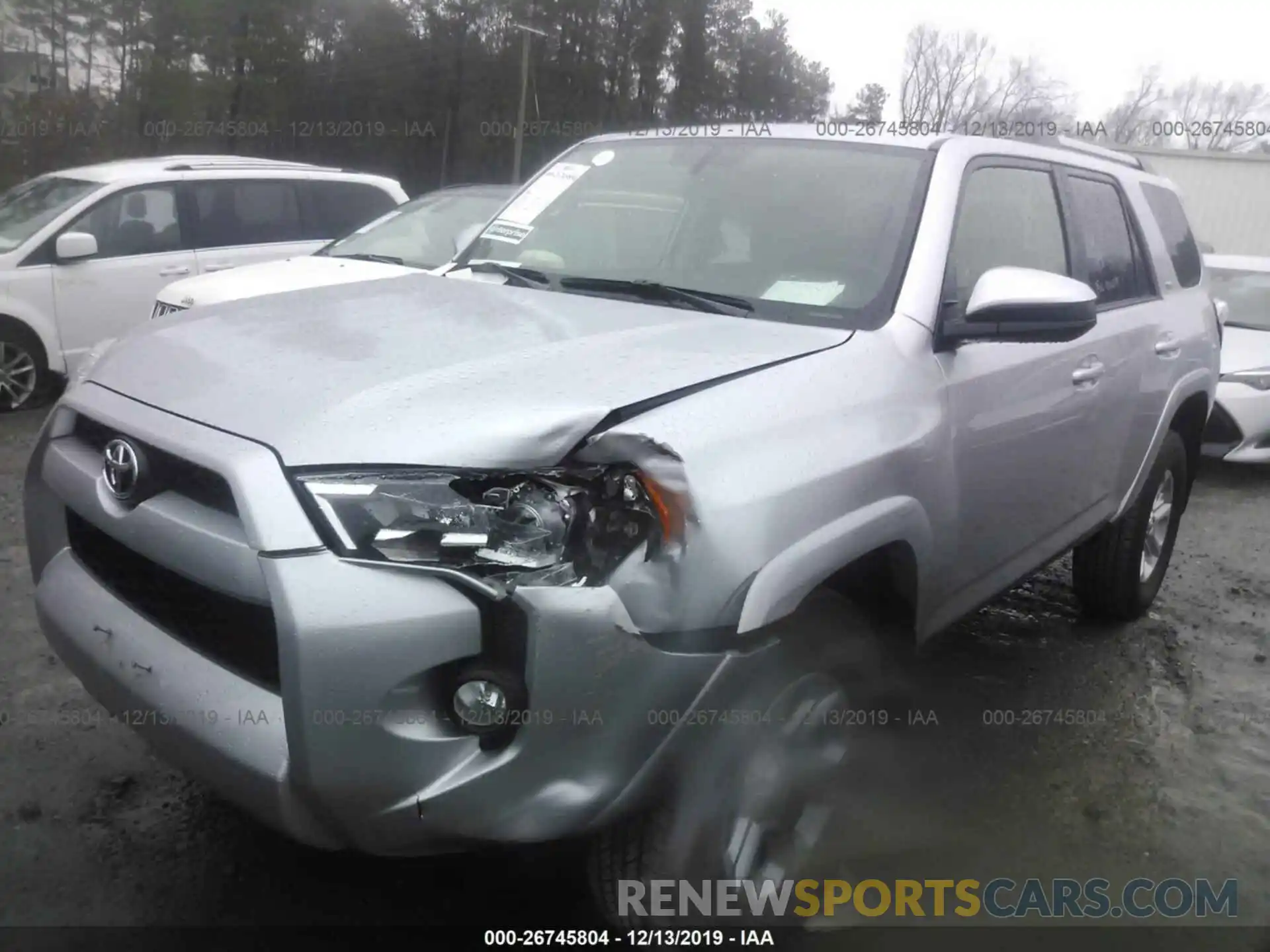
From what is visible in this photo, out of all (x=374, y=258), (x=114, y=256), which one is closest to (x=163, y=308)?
(x=374, y=258)

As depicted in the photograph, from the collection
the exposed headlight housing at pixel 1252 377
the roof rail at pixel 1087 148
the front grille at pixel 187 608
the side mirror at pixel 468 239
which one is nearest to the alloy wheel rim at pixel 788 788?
the front grille at pixel 187 608

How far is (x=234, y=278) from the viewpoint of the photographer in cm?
596

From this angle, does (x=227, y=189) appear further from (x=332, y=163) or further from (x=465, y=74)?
(x=465, y=74)

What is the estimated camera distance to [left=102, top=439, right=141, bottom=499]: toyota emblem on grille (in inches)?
84.7

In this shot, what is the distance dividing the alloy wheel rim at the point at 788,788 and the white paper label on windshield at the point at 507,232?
186 centimetres

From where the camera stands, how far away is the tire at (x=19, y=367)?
7.17 m

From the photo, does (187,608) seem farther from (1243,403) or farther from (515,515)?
(1243,403)

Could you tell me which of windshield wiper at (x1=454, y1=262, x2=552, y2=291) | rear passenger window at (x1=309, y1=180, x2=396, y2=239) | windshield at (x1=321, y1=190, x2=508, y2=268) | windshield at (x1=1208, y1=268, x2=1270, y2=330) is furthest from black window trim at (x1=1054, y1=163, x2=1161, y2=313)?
rear passenger window at (x1=309, y1=180, x2=396, y2=239)

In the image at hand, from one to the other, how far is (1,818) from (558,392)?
1936 mm

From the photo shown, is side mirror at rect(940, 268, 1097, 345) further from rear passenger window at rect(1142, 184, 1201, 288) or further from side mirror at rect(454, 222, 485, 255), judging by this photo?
rear passenger window at rect(1142, 184, 1201, 288)

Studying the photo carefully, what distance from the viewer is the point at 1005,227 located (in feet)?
11.0

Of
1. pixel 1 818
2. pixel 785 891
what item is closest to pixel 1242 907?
pixel 785 891

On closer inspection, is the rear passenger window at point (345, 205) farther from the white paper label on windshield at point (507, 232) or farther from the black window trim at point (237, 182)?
the white paper label on windshield at point (507, 232)

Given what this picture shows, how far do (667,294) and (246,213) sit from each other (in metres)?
6.15
